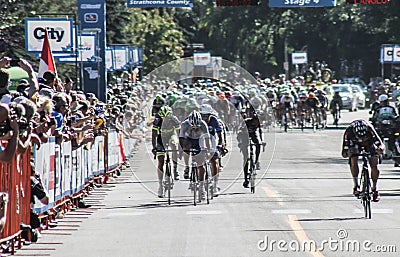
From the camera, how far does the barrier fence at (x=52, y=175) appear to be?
40.4 feet

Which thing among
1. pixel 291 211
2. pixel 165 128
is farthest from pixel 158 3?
pixel 291 211

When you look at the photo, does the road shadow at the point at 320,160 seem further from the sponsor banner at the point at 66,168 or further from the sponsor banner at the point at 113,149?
the sponsor banner at the point at 66,168

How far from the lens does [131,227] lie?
15.3 m

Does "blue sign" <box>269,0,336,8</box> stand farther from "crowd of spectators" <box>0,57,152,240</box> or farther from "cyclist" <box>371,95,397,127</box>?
"crowd of spectators" <box>0,57,152,240</box>

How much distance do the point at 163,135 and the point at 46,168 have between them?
18.6 ft

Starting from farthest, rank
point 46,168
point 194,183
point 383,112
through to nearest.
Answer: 1. point 383,112
2. point 194,183
3. point 46,168

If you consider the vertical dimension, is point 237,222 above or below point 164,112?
below

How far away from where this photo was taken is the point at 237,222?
51.2 feet

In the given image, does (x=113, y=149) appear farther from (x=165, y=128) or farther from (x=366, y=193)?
(x=366, y=193)

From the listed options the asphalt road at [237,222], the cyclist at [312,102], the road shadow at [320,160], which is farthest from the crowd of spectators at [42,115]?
the cyclist at [312,102]

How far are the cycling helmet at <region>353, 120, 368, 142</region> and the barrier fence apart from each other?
4557 millimetres

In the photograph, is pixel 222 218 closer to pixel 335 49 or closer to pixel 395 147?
pixel 395 147

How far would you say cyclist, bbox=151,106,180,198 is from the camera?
20.3 metres

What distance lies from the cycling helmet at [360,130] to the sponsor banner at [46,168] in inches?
184
